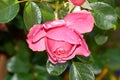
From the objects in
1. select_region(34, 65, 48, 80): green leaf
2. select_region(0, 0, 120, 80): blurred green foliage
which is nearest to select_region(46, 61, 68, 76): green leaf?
select_region(0, 0, 120, 80): blurred green foliage

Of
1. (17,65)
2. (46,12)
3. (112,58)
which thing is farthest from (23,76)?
(46,12)

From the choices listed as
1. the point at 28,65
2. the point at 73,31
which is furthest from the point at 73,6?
the point at 28,65

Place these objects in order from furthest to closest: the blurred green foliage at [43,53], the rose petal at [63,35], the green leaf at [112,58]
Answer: the green leaf at [112,58] < the blurred green foliage at [43,53] < the rose petal at [63,35]

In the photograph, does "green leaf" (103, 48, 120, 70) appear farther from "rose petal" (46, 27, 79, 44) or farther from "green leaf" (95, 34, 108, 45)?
"rose petal" (46, 27, 79, 44)

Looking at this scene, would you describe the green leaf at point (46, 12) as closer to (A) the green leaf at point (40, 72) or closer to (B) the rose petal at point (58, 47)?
(B) the rose petal at point (58, 47)

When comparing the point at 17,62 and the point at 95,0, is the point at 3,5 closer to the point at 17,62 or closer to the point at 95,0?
the point at 95,0

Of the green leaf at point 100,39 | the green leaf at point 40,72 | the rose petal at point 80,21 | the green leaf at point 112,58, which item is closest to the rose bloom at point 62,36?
the rose petal at point 80,21
